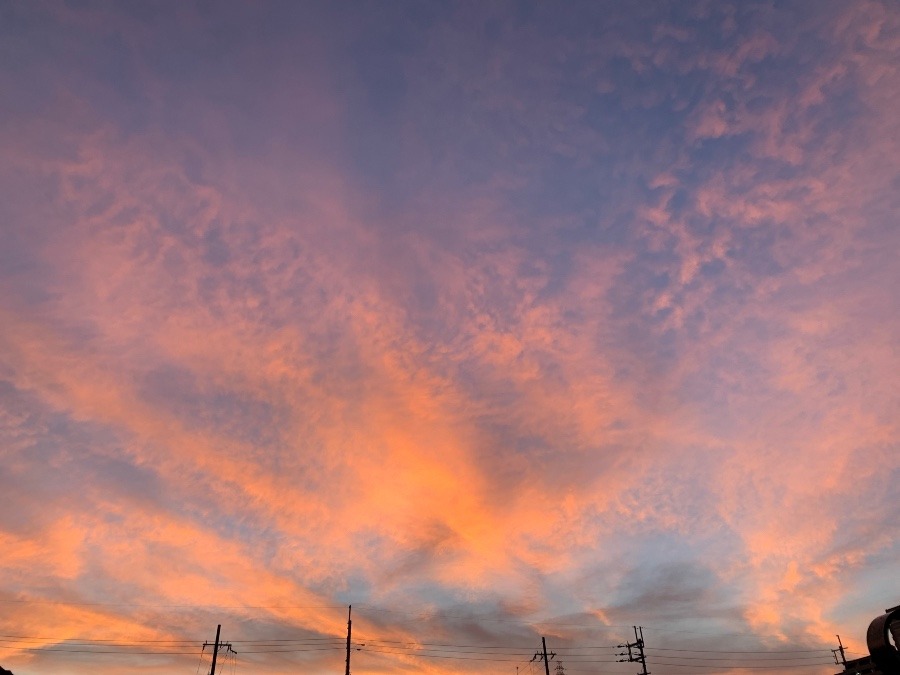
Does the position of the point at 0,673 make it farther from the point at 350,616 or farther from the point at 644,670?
the point at 644,670

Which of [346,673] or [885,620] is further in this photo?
[346,673]

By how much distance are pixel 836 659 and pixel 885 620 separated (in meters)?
115

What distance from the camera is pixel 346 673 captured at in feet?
184

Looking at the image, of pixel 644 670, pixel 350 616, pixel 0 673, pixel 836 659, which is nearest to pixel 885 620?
pixel 0 673

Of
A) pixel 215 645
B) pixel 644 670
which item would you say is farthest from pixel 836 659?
pixel 215 645

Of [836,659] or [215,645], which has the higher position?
[215,645]

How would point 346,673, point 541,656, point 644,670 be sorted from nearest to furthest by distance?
point 346,673 < point 644,670 < point 541,656

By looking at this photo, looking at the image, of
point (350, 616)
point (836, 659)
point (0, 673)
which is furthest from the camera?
point (836, 659)

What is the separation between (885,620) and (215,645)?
71.5 m

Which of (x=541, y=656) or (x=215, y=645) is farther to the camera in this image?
(x=541, y=656)

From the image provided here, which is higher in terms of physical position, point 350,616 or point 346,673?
point 350,616

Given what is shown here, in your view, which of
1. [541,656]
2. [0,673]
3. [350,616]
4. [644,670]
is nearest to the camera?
[0,673]

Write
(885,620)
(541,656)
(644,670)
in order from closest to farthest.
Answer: (885,620)
(644,670)
(541,656)

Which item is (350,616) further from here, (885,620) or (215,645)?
(885,620)
